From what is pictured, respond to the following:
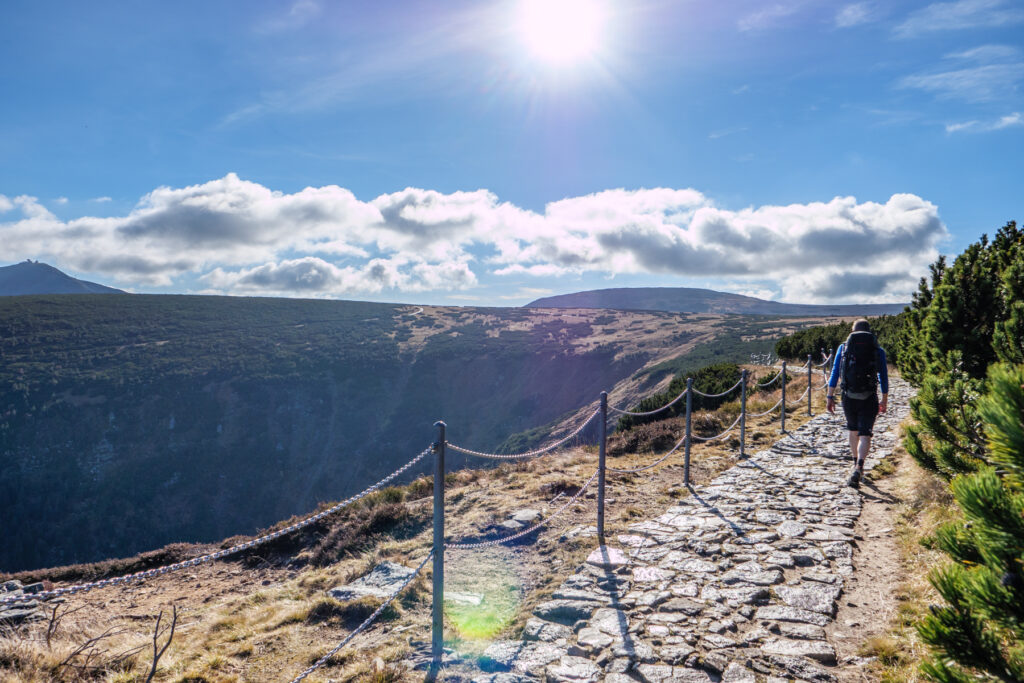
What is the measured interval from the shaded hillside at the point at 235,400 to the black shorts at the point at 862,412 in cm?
2788

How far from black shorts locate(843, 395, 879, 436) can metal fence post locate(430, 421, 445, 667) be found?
231 inches

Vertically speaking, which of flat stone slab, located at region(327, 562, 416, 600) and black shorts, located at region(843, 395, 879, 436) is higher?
black shorts, located at region(843, 395, 879, 436)

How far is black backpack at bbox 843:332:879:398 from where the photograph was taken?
23.0ft

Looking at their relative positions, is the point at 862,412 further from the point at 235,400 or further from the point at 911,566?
the point at 235,400

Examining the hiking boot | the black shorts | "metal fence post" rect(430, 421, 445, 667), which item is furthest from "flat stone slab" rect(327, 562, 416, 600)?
the black shorts

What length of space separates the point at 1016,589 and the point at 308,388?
50191mm

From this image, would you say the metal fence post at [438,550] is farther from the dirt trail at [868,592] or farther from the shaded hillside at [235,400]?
the shaded hillside at [235,400]

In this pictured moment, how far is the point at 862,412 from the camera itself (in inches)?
280

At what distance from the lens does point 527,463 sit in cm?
1041

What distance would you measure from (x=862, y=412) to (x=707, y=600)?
4.26 metres

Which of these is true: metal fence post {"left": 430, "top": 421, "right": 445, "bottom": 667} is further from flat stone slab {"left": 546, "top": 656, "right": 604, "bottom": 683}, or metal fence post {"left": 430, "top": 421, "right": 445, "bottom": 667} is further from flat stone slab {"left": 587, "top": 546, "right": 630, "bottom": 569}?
flat stone slab {"left": 587, "top": 546, "right": 630, "bottom": 569}

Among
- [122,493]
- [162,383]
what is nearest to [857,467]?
[122,493]

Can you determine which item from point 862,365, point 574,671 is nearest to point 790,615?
point 574,671

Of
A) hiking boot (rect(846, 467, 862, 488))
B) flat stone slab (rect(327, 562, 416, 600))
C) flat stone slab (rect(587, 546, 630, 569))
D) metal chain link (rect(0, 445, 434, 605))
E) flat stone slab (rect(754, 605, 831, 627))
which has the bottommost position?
flat stone slab (rect(327, 562, 416, 600))
